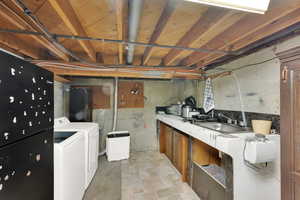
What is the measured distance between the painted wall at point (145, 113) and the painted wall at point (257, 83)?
141 cm

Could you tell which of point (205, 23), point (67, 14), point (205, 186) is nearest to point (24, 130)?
point (67, 14)

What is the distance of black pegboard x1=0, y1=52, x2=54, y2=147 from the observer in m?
0.62

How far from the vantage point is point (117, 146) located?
3225mm

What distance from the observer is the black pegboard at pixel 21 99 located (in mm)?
621

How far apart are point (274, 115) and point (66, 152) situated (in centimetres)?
239

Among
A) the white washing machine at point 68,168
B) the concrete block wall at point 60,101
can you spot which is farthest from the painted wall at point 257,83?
the concrete block wall at point 60,101

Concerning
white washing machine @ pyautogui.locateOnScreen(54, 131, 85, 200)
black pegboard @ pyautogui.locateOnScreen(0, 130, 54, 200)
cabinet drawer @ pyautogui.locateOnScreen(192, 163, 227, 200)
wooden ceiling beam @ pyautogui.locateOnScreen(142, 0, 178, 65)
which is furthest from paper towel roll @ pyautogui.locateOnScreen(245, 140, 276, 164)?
white washing machine @ pyautogui.locateOnScreen(54, 131, 85, 200)

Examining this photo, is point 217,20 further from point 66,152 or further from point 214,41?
point 66,152

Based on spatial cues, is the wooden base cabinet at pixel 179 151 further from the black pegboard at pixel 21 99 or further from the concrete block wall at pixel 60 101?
the concrete block wall at pixel 60 101

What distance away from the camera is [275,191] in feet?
4.76

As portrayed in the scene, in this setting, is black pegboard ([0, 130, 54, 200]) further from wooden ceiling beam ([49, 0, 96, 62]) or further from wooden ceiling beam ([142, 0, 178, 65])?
wooden ceiling beam ([142, 0, 178, 65])

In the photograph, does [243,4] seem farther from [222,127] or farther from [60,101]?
[60,101]

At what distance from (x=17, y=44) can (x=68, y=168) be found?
1567 mm

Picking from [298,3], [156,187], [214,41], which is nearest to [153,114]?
[156,187]
